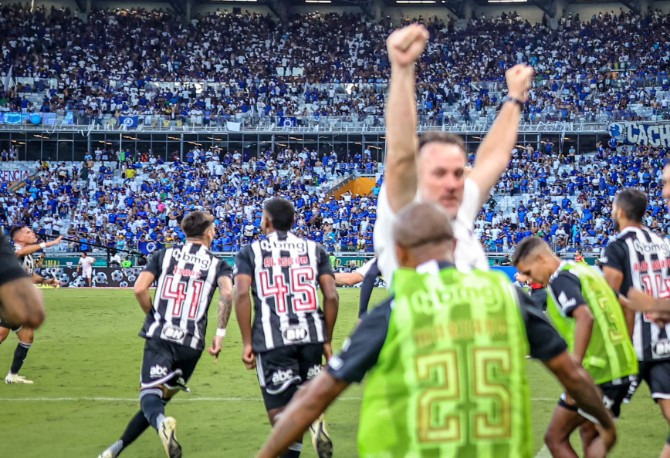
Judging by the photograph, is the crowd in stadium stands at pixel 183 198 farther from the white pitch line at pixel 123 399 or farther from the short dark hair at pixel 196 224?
the short dark hair at pixel 196 224

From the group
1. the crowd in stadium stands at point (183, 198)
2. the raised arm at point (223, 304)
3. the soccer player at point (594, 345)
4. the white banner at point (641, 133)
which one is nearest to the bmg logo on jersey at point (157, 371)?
the raised arm at point (223, 304)

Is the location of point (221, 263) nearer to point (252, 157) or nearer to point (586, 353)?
point (586, 353)

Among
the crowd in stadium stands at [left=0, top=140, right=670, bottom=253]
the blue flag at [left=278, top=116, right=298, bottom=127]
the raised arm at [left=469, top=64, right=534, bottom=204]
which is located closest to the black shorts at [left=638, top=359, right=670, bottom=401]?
the raised arm at [left=469, top=64, right=534, bottom=204]

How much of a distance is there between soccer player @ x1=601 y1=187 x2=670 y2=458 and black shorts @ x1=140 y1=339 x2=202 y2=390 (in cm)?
359

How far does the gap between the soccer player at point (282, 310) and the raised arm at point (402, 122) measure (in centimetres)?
383

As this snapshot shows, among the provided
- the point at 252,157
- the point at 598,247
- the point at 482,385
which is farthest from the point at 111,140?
the point at 482,385

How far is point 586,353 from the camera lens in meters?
6.57

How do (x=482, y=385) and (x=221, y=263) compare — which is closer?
(x=482, y=385)

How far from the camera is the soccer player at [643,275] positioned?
680 cm

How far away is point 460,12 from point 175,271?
61.6 m

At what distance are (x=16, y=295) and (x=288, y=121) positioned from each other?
1982 inches

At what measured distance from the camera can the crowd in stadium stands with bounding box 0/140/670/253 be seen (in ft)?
137

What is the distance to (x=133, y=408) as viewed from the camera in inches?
436

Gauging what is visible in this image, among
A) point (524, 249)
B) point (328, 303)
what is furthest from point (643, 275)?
point (328, 303)
